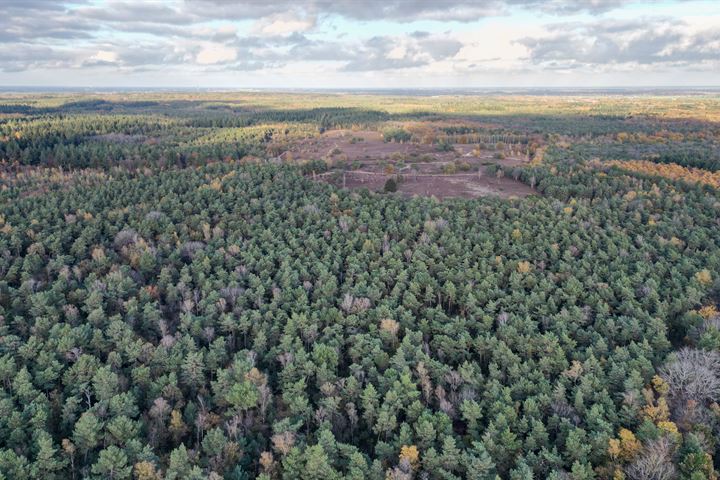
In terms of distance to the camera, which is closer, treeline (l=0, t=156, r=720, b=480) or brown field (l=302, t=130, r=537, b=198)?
treeline (l=0, t=156, r=720, b=480)

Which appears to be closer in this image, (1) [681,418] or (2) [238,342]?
(1) [681,418]

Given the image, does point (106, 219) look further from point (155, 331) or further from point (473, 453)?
point (473, 453)

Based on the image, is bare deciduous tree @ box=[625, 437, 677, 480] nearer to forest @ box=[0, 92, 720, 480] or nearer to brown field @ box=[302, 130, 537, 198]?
forest @ box=[0, 92, 720, 480]

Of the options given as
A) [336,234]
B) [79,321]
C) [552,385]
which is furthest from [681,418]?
[79,321]

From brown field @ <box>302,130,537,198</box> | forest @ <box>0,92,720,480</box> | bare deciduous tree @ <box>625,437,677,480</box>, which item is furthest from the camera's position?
brown field @ <box>302,130,537,198</box>

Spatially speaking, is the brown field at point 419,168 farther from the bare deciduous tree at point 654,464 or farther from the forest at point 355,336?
the bare deciduous tree at point 654,464

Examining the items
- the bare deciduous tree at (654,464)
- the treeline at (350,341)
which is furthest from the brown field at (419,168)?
the bare deciduous tree at (654,464)

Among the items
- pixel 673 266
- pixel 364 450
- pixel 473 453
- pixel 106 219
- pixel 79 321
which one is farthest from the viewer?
pixel 106 219

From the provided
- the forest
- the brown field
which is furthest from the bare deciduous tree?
the brown field
